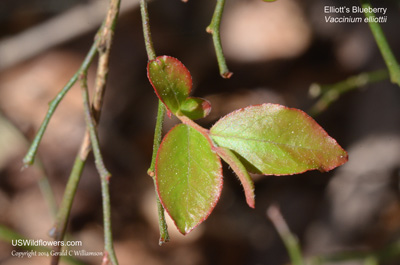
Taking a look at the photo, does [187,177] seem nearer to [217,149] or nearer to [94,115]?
[217,149]

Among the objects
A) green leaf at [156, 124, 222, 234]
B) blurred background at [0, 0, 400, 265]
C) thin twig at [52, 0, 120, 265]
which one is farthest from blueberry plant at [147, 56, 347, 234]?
blurred background at [0, 0, 400, 265]

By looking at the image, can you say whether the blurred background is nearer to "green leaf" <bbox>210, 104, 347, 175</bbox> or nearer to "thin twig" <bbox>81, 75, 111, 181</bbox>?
"thin twig" <bbox>81, 75, 111, 181</bbox>

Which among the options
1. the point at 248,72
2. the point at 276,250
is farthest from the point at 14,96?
the point at 276,250

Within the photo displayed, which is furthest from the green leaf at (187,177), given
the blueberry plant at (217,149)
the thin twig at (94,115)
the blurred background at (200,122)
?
the blurred background at (200,122)

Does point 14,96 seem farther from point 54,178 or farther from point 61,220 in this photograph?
point 61,220

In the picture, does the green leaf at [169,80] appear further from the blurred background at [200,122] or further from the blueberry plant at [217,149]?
the blurred background at [200,122]

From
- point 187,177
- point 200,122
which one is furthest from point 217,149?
point 200,122
